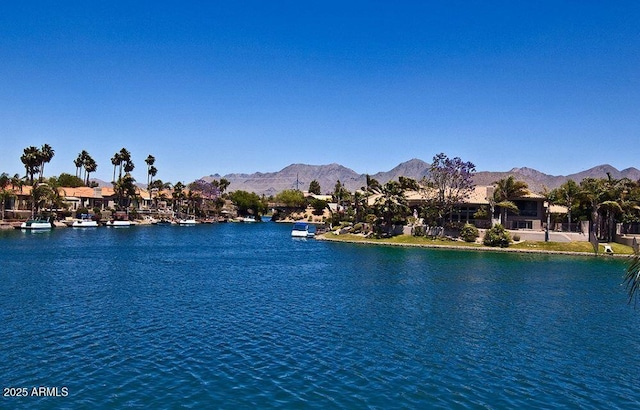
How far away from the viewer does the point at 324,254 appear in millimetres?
90438

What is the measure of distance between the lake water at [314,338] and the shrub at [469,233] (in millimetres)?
38625

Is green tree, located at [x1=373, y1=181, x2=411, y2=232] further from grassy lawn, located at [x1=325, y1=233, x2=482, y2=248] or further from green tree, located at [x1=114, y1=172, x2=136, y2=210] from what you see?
green tree, located at [x1=114, y1=172, x2=136, y2=210]

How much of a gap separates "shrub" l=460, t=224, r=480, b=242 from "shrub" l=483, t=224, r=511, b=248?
148 inches

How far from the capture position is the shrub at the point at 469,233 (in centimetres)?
10477

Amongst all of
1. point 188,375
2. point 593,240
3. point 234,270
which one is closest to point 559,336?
point 188,375

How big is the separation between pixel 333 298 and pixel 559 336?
20737 millimetres

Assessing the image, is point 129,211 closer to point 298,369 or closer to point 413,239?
point 413,239

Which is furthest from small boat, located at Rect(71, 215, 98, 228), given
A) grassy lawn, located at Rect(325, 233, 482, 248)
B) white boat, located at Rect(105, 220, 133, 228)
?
grassy lawn, located at Rect(325, 233, 482, 248)

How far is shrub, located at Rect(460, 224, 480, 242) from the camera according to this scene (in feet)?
344

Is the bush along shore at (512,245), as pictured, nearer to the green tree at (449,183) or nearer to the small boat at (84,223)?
the green tree at (449,183)

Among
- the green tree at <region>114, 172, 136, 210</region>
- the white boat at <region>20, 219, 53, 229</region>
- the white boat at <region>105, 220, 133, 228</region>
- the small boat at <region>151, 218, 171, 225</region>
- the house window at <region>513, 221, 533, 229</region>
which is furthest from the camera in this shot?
the small boat at <region>151, 218, 171, 225</region>

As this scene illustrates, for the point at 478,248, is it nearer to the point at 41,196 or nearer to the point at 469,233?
the point at 469,233

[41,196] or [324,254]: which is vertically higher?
[41,196]

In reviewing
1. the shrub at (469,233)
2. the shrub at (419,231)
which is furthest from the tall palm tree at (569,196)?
the shrub at (419,231)
